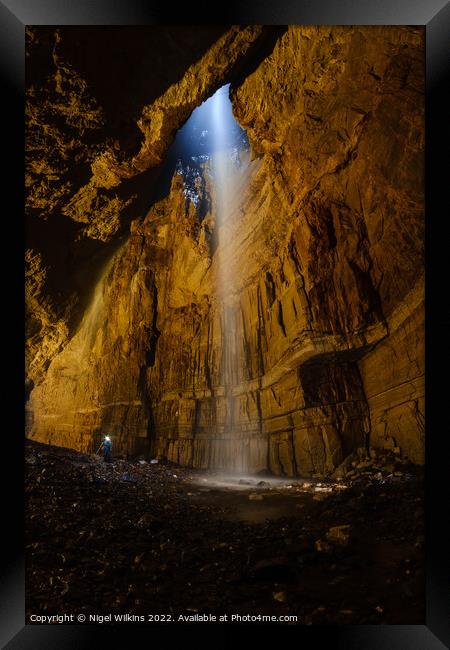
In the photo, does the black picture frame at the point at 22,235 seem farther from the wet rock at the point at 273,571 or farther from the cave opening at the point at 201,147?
the cave opening at the point at 201,147

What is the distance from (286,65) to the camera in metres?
9.48

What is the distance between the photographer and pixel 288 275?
12234mm

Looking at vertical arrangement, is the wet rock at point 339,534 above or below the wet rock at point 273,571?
above

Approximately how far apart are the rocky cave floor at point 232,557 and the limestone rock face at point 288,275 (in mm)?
3823

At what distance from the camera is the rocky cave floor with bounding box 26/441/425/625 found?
3.88 m

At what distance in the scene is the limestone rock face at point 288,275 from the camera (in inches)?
336

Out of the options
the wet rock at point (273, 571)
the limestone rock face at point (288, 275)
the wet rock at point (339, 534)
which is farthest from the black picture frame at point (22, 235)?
the limestone rock face at point (288, 275)

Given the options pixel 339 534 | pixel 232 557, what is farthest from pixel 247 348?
pixel 232 557

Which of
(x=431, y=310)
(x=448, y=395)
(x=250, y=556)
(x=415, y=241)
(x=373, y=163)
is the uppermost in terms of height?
(x=373, y=163)

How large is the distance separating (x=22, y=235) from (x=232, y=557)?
14.7 feet

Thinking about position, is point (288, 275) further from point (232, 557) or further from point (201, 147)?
point (232, 557)

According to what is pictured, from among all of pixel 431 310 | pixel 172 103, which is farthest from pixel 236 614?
pixel 172 103

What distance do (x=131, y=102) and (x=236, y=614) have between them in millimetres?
9650
